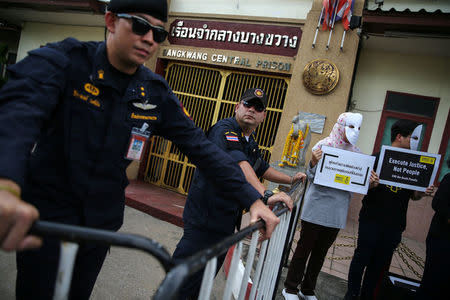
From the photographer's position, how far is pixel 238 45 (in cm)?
654

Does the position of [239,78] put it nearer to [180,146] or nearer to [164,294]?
[180,146]

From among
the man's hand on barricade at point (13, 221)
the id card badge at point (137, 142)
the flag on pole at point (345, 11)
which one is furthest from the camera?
the flag on pole at point (345, 11)

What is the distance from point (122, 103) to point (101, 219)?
1.73 feet

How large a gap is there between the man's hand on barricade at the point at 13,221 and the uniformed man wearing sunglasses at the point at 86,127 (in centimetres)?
36

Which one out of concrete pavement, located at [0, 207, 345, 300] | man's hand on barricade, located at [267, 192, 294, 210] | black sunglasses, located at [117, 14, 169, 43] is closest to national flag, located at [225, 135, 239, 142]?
man's hand on barricade, located at [267, 192, 294, 210]

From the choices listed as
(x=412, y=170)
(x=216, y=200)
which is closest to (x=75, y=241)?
(x=216, y=200)

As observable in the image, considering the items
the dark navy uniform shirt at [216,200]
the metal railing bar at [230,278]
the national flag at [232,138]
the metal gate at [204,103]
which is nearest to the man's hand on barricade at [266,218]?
the metal railing bar at [230,278]

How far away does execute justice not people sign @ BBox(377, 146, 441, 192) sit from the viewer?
2.62 meters

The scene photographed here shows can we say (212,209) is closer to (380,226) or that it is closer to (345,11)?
(380,226)

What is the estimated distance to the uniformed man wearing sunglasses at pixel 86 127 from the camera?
3.51 feet

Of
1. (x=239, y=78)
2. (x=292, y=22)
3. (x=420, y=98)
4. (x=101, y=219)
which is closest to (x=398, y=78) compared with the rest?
(x=420, y=98)

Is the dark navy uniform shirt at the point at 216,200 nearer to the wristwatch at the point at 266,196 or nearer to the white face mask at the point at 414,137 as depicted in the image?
the wristwatch at the point at 266,196

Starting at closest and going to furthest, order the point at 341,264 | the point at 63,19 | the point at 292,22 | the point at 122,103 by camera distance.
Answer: the point at 122,103 → the point at 341,264 → the point at 292,22 → the point at 63,19

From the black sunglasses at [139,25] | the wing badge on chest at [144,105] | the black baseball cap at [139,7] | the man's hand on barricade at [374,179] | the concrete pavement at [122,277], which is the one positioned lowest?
the concrete pavement at [122,277]
